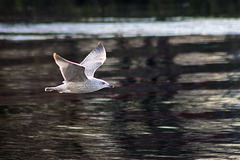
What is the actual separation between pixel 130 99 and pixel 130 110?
2.24 m

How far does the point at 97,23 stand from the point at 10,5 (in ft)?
132

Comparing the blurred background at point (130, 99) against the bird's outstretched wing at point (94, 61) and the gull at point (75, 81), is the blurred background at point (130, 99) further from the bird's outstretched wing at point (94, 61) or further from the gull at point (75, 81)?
the bird's outstretched wing at point (94, 61)

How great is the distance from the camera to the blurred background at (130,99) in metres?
15.1

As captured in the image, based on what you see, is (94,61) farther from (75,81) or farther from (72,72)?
(72,72)

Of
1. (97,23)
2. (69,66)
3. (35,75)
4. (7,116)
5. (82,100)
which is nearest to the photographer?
(69,66)

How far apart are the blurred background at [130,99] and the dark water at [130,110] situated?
1.2 inches

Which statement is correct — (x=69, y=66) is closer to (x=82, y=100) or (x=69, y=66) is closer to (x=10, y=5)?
(x=82, y=100)

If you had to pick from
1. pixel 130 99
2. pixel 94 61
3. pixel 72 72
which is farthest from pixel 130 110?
pixel 72 72

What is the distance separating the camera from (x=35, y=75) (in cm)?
2841

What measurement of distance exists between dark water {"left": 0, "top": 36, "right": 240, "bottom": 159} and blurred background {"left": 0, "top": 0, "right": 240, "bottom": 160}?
0.03 meters

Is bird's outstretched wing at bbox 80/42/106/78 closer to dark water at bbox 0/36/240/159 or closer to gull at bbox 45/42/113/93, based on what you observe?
gull at bbox 45/42/113/93

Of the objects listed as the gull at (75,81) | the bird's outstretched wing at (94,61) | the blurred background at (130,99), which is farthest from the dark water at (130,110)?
the bird's outstretched wing at (94,61)

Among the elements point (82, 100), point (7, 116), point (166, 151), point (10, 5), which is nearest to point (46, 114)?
point (7, 116)

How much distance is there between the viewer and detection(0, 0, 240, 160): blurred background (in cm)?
1506
